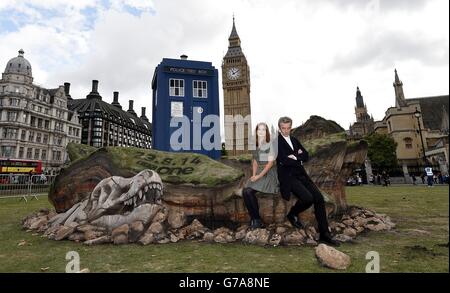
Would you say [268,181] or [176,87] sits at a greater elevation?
[176,87]

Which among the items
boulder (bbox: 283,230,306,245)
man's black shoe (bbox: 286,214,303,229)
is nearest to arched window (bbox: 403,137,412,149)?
man's black shoe (bbox: 286,214,303,229)

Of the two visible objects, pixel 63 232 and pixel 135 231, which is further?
pixel 63 232

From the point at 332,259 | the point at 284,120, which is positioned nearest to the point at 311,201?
the point at 332,259

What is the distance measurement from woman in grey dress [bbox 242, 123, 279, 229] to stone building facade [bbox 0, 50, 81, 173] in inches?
2128

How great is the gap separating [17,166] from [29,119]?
22404 millimetres

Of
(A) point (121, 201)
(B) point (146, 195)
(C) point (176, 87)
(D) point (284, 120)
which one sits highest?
(C) point (176, 87)

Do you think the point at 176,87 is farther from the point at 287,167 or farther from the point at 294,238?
the point at 294,238

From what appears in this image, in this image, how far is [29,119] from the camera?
48.2 m

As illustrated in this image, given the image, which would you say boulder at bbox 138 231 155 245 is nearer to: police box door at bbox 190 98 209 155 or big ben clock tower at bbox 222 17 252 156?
police box door at bbox 190 98 209 155

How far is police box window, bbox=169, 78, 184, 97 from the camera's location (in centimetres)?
2227

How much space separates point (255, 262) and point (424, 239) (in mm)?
4306

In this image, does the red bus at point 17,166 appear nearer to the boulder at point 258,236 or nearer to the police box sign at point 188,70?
the police box sign at point 188,70
